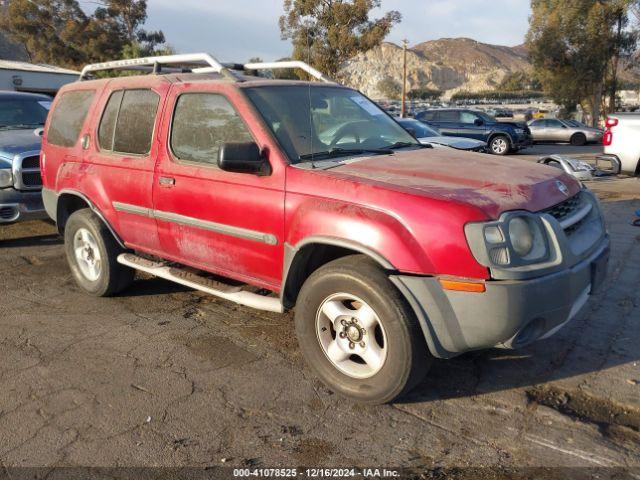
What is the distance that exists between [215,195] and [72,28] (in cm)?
4197

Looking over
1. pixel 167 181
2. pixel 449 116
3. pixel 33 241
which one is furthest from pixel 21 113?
pixel 449 116

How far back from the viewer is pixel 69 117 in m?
5.22

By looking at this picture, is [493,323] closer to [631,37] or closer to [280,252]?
[280,252]

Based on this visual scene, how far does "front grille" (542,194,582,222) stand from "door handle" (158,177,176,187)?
251cm

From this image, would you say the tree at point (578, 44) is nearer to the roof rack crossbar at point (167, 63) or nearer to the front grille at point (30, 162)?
the front grille at point (30, 162)

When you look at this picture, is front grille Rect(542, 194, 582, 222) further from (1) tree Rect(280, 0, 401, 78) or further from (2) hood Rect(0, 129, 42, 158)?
(1) tree Rect(280, 0, 401, 78)

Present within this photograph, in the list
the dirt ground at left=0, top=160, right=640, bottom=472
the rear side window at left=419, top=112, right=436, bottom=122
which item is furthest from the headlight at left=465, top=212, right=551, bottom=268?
the rear side window at left=419, top=112, right=436, bottom=122

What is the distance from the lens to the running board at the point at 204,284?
3.71 meters

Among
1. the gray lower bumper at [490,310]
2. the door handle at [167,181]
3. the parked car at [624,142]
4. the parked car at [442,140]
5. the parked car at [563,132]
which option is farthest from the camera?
the parked car at [563,132]

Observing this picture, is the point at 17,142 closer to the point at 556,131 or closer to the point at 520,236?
the point at 520,236

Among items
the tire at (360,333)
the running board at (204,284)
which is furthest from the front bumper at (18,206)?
the tire at (360,333)

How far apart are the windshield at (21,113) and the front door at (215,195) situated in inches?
202

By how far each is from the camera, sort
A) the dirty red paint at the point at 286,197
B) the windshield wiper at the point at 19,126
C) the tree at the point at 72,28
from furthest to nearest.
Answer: the tree at the point at 72,28 → the windshield wiper at the point at 19,126 → the dirty red paint at the point at 286,197

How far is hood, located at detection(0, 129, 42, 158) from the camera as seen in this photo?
698 cm
